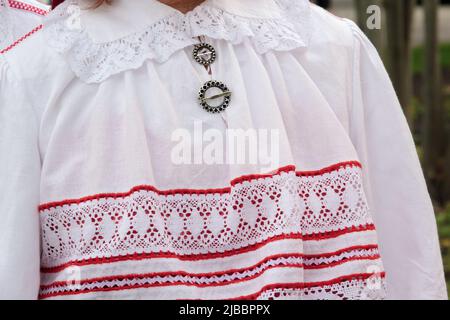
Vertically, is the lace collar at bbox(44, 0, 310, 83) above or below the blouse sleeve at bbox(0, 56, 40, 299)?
above

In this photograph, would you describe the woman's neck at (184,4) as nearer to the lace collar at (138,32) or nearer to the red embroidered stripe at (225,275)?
the lace collar at (138,32)

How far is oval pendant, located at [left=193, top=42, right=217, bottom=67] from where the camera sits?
2.42 metres

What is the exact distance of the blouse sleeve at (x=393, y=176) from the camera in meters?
2.55

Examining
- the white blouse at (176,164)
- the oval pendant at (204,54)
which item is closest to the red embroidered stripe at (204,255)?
the white blouse at (176,164)

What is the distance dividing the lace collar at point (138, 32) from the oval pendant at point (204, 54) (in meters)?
0.02

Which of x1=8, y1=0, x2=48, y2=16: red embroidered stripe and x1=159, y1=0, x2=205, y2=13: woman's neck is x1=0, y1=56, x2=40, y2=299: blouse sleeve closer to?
x1=159, y1=0, x2=205, y2=13: woman's neck

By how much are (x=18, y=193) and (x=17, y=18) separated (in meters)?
0.82

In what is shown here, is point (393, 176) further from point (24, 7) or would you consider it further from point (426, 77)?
point (426, 77)

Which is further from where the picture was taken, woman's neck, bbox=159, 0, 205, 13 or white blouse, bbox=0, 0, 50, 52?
white blouse, bbox=0, 0, 50, 52

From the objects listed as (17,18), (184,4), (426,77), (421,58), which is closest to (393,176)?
(184,4)

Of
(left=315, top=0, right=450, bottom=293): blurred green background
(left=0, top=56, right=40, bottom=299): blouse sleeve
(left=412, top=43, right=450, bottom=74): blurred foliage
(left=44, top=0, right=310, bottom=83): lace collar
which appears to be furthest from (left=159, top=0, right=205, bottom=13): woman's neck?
(left=412, top=43, right=450, bottom=74): blurred foliage

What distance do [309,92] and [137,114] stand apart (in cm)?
42

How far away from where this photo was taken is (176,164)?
7.71 ft
